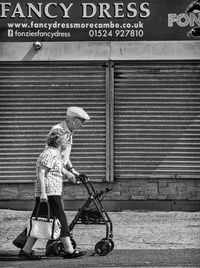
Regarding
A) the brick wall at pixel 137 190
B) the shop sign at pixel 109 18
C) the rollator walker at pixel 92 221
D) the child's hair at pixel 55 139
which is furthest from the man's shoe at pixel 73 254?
the shop sign at pixel 109 18

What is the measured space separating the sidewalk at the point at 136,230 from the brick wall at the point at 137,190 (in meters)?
0.30

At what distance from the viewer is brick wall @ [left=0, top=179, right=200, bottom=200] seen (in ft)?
46.0

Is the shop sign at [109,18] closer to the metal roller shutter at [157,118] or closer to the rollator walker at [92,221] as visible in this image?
the metal roller shutter at [157,118]

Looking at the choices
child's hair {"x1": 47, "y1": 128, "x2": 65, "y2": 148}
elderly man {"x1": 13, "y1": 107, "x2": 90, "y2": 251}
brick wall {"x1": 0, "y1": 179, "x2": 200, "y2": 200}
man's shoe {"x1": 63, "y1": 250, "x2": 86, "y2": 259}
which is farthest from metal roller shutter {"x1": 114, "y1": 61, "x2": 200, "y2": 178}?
man's shoe {"x1": 63, "y1": 250, "x2": 86, "y2": 259}

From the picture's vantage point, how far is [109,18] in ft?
45.3

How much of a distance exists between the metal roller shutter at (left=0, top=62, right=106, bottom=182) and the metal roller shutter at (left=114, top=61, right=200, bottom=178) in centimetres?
35

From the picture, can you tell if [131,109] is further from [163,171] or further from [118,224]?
[118,224]

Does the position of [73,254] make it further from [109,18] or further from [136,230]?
[109,18]

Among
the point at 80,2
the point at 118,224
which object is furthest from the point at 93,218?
the point at 80,2

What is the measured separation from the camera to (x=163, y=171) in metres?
13.9

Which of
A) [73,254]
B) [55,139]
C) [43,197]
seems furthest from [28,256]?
[55,139]

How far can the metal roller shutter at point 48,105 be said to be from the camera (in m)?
13.9

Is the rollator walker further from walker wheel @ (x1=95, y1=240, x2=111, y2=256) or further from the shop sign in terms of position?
the shop sign

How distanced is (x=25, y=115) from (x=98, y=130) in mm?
1268
